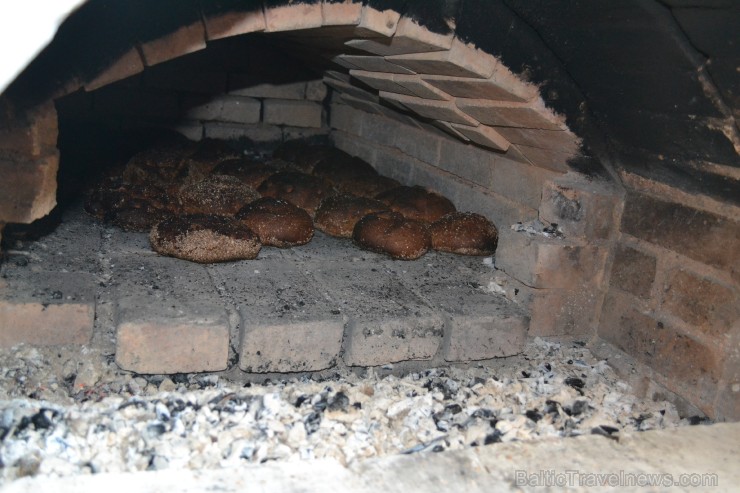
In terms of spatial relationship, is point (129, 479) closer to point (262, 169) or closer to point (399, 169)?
point (262, 169)

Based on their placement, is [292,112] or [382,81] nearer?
[382,81]

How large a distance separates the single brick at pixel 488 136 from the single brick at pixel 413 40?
0.77 meters

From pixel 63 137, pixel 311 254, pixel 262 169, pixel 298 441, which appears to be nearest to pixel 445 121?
pixel 311 254

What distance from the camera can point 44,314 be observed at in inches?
110

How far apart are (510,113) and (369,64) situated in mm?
897

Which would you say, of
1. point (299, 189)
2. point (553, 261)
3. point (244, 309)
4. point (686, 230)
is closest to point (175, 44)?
point (244, 309)

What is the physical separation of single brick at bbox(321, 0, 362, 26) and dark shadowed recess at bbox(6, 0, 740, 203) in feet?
0.25

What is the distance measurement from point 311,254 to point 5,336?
5.16ft

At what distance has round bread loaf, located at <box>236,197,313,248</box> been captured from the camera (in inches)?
→ 149

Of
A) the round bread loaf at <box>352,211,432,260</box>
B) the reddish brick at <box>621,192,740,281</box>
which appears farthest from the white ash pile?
the round bread loaf at <box>352,211,432,260</box>

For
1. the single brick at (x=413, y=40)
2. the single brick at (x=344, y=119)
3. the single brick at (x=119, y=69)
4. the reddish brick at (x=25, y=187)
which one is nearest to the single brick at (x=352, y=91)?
the single brick at (x=344, y=119)

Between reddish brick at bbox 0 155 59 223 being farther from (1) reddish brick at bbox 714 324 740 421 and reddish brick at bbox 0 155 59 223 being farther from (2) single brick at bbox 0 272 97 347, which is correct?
(1) reddish brick at bbox 714 324 740 421

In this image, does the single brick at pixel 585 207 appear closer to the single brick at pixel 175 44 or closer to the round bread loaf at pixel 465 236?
the round bread loaf at pixel 465 236

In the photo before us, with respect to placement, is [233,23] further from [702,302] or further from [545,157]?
[702,302]
